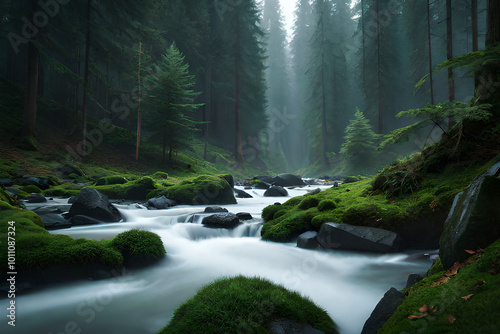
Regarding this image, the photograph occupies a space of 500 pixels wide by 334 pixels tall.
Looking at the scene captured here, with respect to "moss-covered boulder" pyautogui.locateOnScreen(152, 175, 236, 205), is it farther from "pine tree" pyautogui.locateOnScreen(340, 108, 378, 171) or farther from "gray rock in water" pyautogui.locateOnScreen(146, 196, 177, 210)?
"pine tree" pyautogui.locateOnScreen(340, 108, 378, 171)

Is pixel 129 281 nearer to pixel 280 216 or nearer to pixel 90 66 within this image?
pixel 280 216

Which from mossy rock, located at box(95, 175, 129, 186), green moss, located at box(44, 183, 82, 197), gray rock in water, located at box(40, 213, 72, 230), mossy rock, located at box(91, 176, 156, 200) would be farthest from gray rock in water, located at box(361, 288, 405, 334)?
mossy rock, located at box(95, 175, 129, 186)

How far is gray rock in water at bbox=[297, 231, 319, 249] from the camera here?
5547 mm

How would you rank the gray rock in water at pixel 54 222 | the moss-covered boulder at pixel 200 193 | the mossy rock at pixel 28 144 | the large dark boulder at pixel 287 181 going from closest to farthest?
the gray rock in water at pixel 54 222
the moss-covered boulder at pixel 200 193
the mossy rock at pixel 28 144
the large dark boulder at pixel 287 181

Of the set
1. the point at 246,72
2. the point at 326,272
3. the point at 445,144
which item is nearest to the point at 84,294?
the point at 326,272

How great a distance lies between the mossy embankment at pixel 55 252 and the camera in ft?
12.0

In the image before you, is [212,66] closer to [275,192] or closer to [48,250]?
[275,192]

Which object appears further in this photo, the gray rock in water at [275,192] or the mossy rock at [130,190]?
the gray rock in water at [275,192]

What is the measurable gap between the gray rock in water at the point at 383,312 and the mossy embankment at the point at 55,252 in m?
3.65

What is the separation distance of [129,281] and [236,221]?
3.80 meters

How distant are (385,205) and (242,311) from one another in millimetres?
4319

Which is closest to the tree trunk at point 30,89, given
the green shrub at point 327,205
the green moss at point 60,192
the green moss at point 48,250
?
the green moss at point 60,192

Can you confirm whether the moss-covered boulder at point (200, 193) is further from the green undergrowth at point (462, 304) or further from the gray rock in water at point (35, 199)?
the green undergrowth at point (462, 304)

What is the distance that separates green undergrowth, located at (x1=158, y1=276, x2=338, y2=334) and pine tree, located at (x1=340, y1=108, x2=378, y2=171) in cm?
2590
